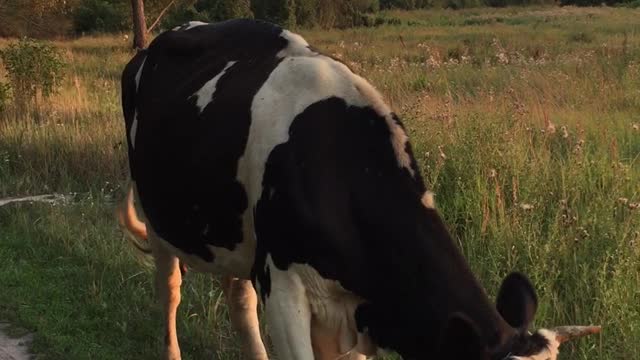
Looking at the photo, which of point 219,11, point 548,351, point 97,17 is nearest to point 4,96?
point 548,351

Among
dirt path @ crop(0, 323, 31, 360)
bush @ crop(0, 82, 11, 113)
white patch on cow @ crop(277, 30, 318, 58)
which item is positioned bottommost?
bush @ crop(0, 82, 11, 113)

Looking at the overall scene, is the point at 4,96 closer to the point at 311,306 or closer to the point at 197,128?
the point at 197,128

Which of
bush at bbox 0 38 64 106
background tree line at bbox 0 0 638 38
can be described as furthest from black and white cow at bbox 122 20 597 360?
background tree line at bbox 0 0 638 38

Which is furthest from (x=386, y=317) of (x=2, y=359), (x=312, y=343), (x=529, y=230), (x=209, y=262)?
(x=2, y=359)

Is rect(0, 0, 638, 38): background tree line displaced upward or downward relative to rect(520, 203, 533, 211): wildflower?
downward

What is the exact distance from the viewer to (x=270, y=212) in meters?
2.87

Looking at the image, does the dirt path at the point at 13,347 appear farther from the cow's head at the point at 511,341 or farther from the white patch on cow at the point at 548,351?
the white patch on cow at the point at 548,351

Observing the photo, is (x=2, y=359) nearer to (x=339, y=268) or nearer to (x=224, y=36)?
(x=224, y=36)

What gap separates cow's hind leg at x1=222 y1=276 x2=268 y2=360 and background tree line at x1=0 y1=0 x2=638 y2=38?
77.5ft

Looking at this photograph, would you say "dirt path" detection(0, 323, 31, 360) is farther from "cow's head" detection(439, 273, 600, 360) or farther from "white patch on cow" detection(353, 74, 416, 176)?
"cow's head" detection(439, 273, 600, 360)

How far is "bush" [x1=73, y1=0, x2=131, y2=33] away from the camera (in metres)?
40.7

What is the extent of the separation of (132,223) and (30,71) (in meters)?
6.92

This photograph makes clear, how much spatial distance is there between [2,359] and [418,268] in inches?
117

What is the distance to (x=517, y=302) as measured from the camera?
2.49 m
